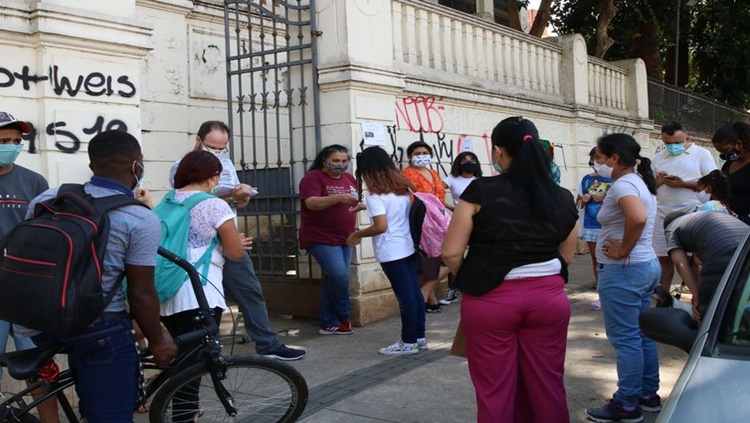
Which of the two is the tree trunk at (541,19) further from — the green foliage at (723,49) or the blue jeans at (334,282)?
the blue jeans at (334,282)

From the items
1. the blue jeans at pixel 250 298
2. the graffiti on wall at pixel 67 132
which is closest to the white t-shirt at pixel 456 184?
the blue jeans at pixel 250 298

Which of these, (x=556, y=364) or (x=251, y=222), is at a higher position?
(x=251, y=222)

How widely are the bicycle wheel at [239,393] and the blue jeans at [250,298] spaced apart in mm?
1323

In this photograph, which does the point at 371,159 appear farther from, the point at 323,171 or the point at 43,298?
the point at 43,298

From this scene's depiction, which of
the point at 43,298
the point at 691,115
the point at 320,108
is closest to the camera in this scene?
the point at 43,298

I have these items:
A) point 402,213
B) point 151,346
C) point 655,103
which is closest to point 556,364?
point 151,346

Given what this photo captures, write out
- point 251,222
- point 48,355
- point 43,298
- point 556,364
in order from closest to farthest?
point 43,298, point 48,355, point 556,364, point 251,222

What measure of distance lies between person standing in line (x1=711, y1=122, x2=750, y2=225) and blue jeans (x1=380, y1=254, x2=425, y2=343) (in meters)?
2.49

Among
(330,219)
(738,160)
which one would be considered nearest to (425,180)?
(330,219)

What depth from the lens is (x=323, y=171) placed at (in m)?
6.45

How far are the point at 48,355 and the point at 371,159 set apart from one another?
311 cm

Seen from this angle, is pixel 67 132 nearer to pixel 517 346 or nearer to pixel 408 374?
pixel 408 374

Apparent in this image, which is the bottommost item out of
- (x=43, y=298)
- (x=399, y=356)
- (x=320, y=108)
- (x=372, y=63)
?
(x=399, y=356)

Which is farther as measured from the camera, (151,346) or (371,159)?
(371,159)
